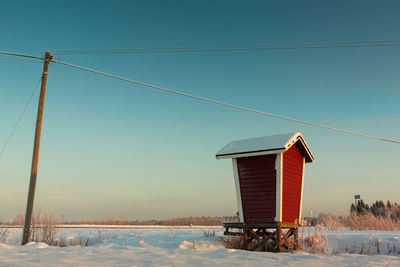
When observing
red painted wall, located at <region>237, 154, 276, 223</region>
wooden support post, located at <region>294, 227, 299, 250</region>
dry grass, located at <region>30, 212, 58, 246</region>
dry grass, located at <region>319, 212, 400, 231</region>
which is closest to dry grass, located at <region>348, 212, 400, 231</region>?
dry grass, located at <region>319, 212, 400, 231</region>

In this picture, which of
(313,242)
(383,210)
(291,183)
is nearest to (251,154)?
(291,183)

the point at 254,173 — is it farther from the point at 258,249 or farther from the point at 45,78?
the point at 45,78

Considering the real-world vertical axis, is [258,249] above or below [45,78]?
below

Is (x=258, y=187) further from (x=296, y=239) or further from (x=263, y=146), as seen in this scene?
(x=296, y=239)

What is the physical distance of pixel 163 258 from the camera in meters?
8.94

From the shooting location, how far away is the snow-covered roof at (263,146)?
14.7 m

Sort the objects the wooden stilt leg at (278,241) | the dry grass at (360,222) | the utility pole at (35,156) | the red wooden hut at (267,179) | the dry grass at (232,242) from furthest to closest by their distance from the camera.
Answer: the dry grass at (360,222)
the dry grass at (232,242)
the red wooden hut at (267,179)
the utility pole at (35,156)
the wooden stilt leg at (278,241)

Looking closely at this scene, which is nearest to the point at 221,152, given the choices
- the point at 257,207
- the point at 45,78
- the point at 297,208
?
the point at 257,207

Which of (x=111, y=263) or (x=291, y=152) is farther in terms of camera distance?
(x=291, y=152)

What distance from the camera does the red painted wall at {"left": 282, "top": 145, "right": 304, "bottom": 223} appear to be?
14.9 metres

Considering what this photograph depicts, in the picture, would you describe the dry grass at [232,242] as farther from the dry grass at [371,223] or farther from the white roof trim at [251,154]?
the dry grass at [371,223]

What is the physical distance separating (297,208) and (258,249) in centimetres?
280

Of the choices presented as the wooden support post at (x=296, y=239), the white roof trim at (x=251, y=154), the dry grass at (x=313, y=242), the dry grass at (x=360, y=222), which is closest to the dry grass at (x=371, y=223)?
the dry grass at (x=360, y=222)

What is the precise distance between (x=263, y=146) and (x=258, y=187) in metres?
1.76
